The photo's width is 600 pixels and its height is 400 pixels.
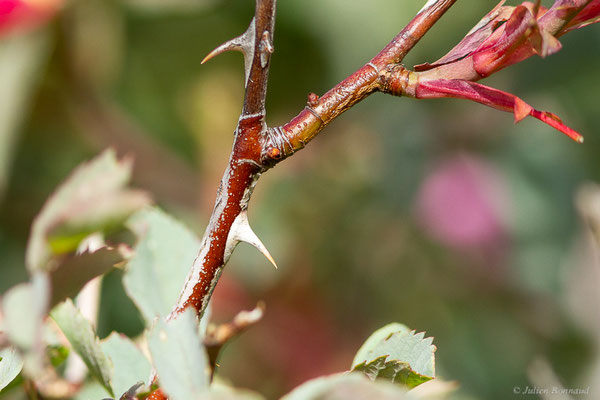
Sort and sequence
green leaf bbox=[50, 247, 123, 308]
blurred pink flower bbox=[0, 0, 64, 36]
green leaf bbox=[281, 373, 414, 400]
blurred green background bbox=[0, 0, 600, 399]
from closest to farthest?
green leaf bbox=[281, 373, 414, 400]
green leaf bbox=[50, 247, 123, 308]
blurred pink flower bbox=[0, 0, 64, 36]
blurred green background bbox=[0, 0, 600, 399]

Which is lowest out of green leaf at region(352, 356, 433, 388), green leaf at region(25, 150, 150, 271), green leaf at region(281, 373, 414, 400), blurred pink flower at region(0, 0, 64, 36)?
green leaf at region(352, 356, 433, 388)

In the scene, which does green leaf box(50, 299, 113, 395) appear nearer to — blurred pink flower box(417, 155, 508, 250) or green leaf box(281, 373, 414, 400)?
green leaf box(281, 373, 414, 400)

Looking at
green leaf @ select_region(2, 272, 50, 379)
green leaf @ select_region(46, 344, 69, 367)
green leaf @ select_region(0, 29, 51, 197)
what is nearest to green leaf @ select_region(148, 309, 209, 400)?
green leaf @ select_region(2, 272, 50, 379)

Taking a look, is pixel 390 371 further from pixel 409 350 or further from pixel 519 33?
pixel 519 33

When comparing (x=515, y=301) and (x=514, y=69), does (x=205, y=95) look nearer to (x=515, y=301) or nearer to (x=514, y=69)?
(x=514, y=69)

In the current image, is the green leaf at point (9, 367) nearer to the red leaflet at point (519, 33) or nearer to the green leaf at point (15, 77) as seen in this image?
the red leaflet at point (519, 33)

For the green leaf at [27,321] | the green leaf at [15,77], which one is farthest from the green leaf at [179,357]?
the green leaf at [15,77]
